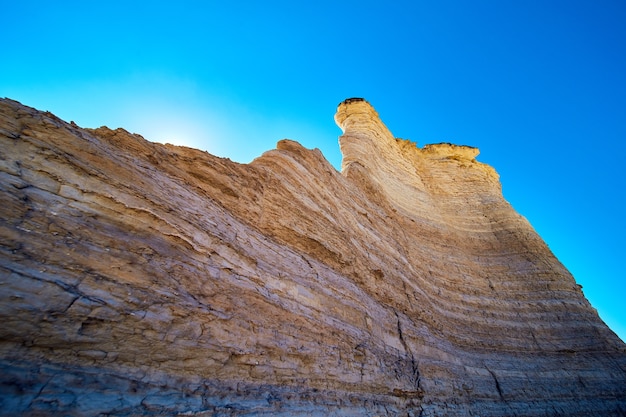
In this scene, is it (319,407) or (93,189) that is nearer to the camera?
(93,189)

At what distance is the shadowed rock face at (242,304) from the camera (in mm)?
2424

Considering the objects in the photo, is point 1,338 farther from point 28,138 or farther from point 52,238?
point 28,138

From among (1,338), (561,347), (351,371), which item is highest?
(561,347)

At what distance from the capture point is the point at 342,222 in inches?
274

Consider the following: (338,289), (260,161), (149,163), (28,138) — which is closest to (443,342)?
(338,289)

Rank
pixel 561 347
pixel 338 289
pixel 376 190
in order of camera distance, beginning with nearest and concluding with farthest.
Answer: pixel 338 289 → pixel 561 347 → pixel 376 190

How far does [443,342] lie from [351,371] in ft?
12.5

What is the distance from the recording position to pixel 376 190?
33.6ft

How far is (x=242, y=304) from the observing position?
3.75m

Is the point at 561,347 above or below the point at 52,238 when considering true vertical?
above

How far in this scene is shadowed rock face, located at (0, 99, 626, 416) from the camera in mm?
2424

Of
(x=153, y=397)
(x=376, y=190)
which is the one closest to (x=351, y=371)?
(x=153, y=397)

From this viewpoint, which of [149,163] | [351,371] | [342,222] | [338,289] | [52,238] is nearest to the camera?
[52,238]

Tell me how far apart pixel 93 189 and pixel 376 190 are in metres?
8.55
